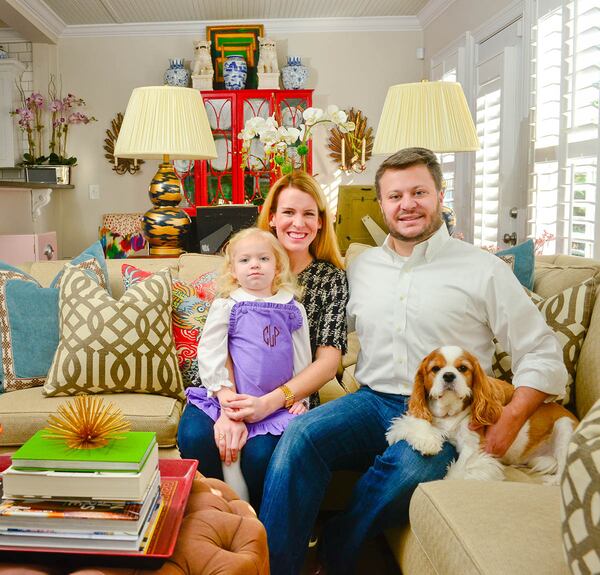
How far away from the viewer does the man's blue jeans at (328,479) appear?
4.66ft

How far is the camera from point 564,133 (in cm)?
293

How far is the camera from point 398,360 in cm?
164

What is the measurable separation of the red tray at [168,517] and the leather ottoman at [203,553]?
0.01m

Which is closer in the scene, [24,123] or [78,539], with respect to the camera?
[78,539]

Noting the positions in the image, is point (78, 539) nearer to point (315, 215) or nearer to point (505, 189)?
point (315, 215)

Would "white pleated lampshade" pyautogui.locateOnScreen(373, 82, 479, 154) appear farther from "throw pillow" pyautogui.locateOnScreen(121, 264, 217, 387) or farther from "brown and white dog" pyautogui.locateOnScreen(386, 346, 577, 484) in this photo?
"brown and white dog" pyautogui.locateOnScreen(386, 346, 577, 484)

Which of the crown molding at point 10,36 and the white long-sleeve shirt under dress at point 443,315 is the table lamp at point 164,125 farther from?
the crown molding at point 10,36

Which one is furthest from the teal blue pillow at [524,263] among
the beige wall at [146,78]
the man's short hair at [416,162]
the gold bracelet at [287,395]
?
the beige wall at [146,78]

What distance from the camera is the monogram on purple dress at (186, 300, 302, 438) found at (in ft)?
5.49

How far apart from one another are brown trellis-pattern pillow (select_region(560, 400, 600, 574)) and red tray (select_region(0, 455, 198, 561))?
57 cm

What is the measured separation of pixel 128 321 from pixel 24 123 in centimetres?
407

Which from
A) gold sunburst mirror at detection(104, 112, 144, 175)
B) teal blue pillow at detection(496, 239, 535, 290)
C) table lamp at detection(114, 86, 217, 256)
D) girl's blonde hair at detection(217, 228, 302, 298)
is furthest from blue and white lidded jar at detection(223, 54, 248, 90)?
teal blue pillow at detection(496, 239, 535, 290)

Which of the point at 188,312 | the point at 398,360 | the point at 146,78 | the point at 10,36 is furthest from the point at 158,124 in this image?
the point at 10,36

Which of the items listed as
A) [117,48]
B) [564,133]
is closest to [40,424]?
[564,133]
